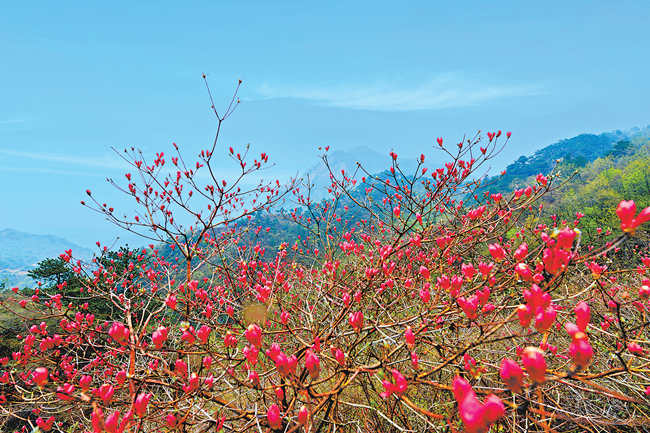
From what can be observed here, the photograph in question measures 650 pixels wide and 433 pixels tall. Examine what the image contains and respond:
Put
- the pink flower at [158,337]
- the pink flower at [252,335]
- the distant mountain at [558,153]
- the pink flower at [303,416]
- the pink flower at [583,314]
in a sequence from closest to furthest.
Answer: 1. the pink flower at [583,314]
2. the pink flower at [303,416]
3. the pink flower at [252,335]
4. the pink flower at [158,337]
5. the distant mountain at [558,153]

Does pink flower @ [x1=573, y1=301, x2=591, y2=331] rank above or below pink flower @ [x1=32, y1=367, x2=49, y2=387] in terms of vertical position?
above

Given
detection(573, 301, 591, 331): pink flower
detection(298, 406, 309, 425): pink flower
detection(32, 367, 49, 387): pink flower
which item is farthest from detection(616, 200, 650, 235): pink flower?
detection(32, 367, 49, 387): pink flower

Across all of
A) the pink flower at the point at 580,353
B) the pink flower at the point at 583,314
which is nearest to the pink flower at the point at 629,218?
the pink flower at the point at 583,314

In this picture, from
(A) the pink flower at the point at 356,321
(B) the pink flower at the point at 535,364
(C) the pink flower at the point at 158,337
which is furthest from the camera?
(A) the pink flower at the point at 356,321

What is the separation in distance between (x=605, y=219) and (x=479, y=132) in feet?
92.0

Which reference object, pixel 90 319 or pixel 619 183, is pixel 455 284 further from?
pixel 619 183

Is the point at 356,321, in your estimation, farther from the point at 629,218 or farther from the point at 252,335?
the point at 629,218

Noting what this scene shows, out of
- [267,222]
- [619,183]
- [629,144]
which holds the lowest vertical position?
[267,222]

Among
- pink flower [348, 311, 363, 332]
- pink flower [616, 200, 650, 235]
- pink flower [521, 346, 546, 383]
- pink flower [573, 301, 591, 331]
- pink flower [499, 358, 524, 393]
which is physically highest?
pink flower [616, 200, 650, 235]

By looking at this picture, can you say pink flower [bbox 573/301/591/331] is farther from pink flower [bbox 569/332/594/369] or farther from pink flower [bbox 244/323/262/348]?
pink flower [bbox 244/323/262/348]

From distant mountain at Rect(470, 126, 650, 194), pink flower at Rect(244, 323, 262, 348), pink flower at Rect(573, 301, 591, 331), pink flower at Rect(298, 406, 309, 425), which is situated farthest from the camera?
distant mountain at Rect(470, 126, 650, 194)

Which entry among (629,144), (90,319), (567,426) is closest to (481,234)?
(567,426)

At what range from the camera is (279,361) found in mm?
1300

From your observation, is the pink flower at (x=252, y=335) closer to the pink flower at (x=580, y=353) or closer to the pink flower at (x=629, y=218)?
the pink flower at (x=580, y=353)
